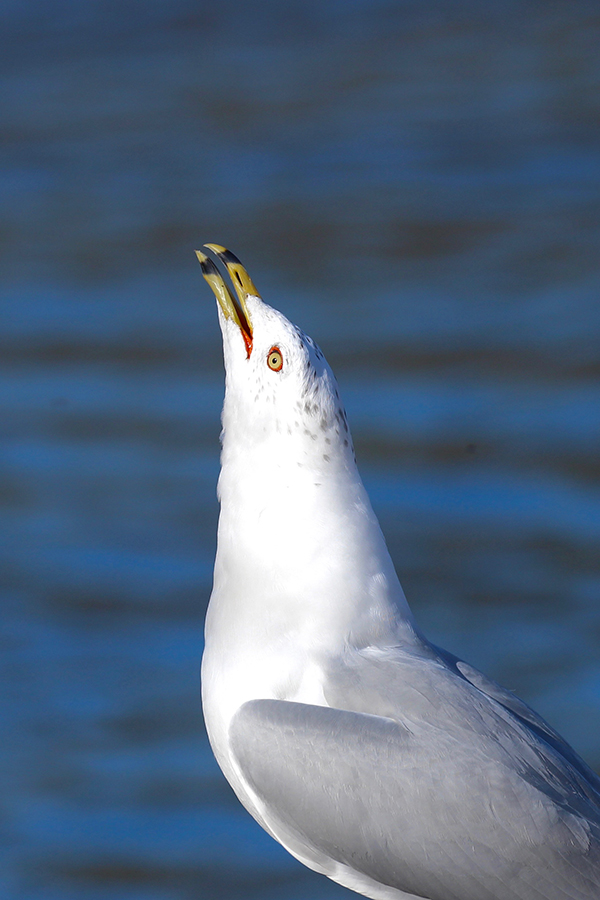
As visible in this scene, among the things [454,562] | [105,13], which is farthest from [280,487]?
[105,13]

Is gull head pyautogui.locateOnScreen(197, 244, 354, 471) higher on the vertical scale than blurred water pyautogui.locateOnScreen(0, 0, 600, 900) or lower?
lower

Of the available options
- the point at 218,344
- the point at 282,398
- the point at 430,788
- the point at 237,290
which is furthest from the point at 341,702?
the point at 218,344

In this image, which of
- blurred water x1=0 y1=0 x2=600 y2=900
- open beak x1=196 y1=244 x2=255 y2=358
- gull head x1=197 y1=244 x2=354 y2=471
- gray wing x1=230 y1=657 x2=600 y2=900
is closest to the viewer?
gray wing x1=230 y1=657 x2=600 y2=900

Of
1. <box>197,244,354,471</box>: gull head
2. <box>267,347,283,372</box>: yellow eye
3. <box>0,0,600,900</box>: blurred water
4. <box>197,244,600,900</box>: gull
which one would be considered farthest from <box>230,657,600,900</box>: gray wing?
<box>0,0,600,900</box>: blurred water

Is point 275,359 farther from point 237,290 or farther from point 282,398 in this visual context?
point 237,290

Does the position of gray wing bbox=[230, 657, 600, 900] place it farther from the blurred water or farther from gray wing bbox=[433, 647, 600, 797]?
Answer: the blurred water

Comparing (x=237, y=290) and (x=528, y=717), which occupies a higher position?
(x=237, y=290)

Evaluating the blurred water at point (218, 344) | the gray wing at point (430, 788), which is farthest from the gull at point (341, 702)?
the blurred water at point (218, 344)
